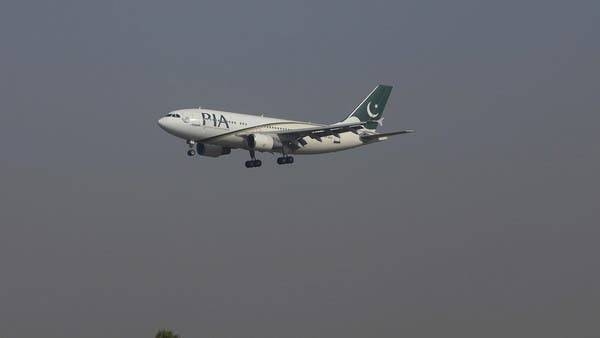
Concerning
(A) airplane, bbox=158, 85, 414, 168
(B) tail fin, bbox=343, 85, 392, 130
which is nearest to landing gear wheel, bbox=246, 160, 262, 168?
(A) airplane, bbox=158, 85, 414, 168

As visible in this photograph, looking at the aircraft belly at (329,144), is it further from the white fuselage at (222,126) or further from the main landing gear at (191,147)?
the main landing gear at (191,147)

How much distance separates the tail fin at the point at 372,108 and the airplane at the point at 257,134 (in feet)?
9.34

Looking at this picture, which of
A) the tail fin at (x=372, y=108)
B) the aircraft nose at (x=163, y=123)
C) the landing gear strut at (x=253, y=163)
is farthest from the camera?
the tail fin at (x=372, y=108)

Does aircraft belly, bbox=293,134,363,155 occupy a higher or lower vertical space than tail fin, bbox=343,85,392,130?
lower

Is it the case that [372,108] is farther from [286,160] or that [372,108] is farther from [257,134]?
Answer: [257,134]

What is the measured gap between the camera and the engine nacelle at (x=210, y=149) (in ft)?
413

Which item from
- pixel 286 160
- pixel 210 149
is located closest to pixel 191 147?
pixel 210 149

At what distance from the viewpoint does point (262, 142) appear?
125 m

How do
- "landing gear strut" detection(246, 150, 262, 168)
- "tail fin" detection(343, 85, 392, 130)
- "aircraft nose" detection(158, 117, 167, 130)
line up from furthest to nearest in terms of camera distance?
"tail fin" detection(343, 85, 392, 130) → "landing gear strut" detection(246, 150, 262, 168) → "aircraft nose" detection(158, 117, 167, 130)

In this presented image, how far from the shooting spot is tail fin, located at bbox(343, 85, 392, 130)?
14075cm

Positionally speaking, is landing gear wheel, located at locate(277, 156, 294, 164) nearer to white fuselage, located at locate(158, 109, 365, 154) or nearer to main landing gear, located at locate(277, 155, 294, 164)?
main landing gear, located at locate(277, 155, 294, 164)

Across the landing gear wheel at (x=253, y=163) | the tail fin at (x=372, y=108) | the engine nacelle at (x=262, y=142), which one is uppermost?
the tail fin at (x=372, y=108)

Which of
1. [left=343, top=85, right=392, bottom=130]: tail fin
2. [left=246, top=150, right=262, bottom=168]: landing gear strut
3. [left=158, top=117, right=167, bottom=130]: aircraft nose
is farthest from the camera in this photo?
[left=343, top=85, right=392, bottom=130]: tail fin

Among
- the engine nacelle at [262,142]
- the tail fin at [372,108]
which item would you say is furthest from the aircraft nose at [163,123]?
the tail fin at [372,108]
